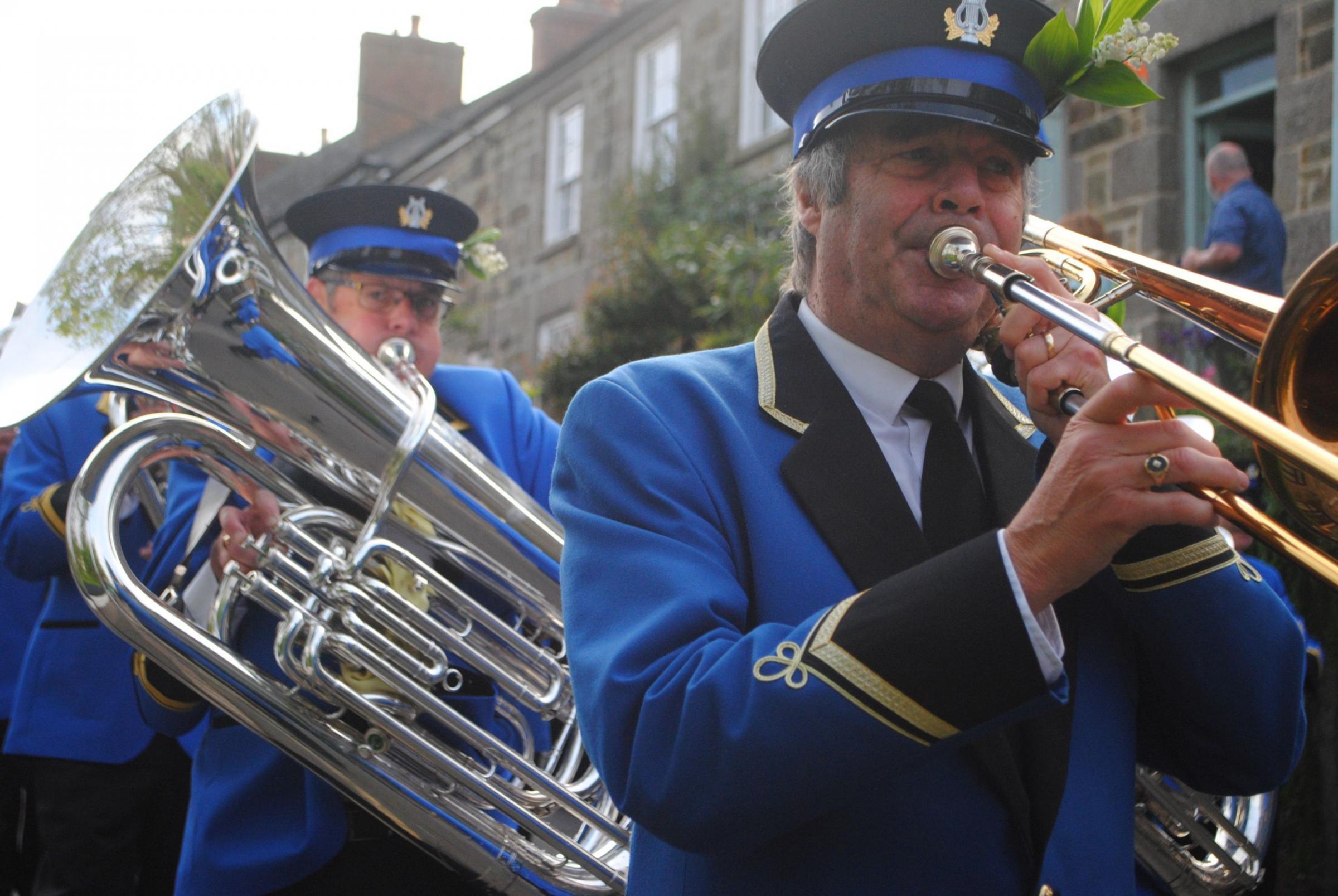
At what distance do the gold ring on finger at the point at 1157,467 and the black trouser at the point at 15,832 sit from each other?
4.43 metres

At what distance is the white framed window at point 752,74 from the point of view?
38.4 feet

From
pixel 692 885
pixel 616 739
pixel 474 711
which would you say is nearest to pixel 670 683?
pixel 616 739

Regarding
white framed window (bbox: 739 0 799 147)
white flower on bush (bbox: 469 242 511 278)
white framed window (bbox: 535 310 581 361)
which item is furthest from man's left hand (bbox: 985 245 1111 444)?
white framed window (bbox: 535 310 581 361)

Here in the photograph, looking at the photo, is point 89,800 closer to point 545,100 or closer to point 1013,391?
point 1013,391

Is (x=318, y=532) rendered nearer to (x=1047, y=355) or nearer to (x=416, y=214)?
(x=416, y=214)

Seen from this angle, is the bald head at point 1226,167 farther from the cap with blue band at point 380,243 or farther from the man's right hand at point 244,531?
the man's right hand at point 244,531

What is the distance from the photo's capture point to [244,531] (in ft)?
9.84

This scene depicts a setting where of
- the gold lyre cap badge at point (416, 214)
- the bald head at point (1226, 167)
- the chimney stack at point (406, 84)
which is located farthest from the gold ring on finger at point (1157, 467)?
the chimney stack at point (406, 84)

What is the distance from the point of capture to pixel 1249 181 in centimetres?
632

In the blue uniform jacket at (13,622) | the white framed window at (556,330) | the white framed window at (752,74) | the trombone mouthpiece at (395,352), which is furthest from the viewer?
the white framed window at (556,330)

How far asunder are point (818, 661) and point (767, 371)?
571 millimetres

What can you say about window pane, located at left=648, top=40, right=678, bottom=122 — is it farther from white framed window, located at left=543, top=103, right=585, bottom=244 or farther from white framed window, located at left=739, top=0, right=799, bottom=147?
white framed window, located at left=543, top=103, right=585, bottom=244

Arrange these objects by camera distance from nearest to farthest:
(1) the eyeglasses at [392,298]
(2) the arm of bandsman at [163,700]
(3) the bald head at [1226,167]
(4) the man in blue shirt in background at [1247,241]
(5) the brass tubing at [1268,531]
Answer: (5) the brass tubing at [1268,531] → (2) the arm of bandsman at [163,700] → (1) the eyeglasses at [392,298] → (4) the man in blue shirt in background at [1247,241] → (3) the bald head at [1226,167]

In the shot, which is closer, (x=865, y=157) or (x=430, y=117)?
(x=865, y=157)
